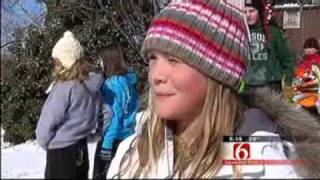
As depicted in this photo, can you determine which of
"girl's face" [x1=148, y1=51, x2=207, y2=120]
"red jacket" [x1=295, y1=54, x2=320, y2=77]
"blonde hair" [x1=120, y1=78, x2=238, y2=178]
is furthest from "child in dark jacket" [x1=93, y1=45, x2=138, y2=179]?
"red jacket" [x1=295, y1=54, x2=320, y2=77]

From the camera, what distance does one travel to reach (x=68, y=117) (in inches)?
38.4

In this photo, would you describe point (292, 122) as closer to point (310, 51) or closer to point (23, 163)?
point (23, 163)

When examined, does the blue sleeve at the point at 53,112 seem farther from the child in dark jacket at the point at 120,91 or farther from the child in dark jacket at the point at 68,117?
the child in dark jacket at the point at 120,91

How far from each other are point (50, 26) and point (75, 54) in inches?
28.8

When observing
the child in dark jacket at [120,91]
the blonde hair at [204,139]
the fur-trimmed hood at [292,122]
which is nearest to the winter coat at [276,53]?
the child in dark jacket at [120,91]

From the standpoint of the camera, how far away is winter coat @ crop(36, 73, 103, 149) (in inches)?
38.0

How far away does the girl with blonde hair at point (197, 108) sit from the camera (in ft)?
4.19

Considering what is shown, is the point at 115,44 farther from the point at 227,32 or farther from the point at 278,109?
the point at 227,32

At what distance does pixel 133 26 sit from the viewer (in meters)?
2.94

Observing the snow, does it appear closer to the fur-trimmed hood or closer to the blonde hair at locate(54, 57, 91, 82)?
the blonde hair at locate(54, 57, 91, 82)

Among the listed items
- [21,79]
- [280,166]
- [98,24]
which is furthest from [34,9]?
[98,24]

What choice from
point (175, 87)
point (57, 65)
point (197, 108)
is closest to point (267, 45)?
point (197, 108)

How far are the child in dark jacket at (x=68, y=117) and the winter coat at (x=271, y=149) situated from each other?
26 cm

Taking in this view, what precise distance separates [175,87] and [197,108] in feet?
0.49
